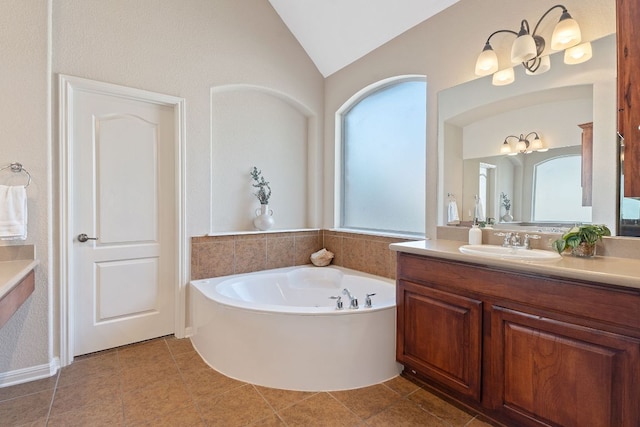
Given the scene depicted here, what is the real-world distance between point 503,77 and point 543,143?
512 millimetres

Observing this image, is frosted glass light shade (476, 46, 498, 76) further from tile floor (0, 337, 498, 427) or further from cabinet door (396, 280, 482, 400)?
tile floor (0, 337, 498, 427)

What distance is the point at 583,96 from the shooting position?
1.75 m

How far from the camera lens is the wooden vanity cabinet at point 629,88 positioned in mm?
1400

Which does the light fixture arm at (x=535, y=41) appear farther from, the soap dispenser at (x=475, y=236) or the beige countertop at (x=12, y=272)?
the beige countertop at (x=12, y=272)

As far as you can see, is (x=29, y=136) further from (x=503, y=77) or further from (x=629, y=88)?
(x=629, y=88)

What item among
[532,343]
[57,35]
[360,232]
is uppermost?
[57,35]

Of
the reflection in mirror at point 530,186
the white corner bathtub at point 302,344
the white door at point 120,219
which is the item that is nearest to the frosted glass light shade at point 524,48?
the reflection in mirror at point 530,186

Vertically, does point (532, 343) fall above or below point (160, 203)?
below

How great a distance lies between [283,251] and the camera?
3.31m

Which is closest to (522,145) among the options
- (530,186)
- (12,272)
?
(530,186)

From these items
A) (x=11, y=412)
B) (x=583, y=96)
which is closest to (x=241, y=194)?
(x=11, y=412)

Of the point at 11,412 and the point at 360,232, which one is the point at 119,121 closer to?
the point at 11,412

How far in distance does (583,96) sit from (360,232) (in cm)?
196

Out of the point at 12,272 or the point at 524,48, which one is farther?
the point at 524,48
